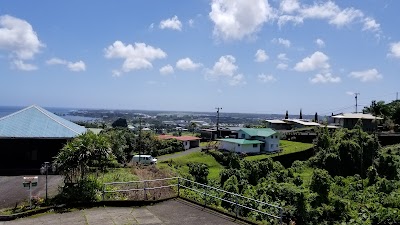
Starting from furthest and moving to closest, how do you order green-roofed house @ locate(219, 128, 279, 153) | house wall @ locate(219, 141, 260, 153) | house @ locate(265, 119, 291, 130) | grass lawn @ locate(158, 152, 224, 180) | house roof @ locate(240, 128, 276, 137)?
1. house @ locate(265, 119, 291, 130)
2. house roof @ locate(240, 128, 276, 137)
3. green-roofed house @ locate(219, 128, 279, 153)
4. house wall @ locate(219, 141, 260, 153)
5. grass lawn @ locate(158, 152, 224, 180)

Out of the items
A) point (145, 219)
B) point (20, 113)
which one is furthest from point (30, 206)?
point (20, 113)

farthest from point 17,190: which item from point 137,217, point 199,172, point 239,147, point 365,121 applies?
point 365,121

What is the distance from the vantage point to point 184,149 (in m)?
58.3

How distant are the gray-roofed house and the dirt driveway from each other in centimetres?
302

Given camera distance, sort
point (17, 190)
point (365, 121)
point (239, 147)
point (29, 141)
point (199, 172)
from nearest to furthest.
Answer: point (17, 190) → point (29, 141) → point (199, 172) → point (239, 147) → point (365, 121)

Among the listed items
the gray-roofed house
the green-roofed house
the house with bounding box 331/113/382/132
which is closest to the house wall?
the green-roofed house

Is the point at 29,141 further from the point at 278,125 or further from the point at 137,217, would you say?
the point at 278,125

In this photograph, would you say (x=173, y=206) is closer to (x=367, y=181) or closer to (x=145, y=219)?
(x=145, y=219)

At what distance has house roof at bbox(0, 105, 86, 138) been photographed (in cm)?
2227

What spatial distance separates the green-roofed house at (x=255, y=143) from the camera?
52134mm

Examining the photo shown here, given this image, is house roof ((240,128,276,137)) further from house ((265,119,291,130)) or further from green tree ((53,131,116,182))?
green tree ((53,131,116,182))

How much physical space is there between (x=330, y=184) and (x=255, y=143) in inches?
977

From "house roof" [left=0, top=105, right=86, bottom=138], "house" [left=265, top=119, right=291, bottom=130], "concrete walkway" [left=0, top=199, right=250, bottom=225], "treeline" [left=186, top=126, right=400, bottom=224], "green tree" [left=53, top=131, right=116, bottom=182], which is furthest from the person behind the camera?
"house" [left=265, top=119, right=291, bottom=130]

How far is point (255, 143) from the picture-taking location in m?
53.0
